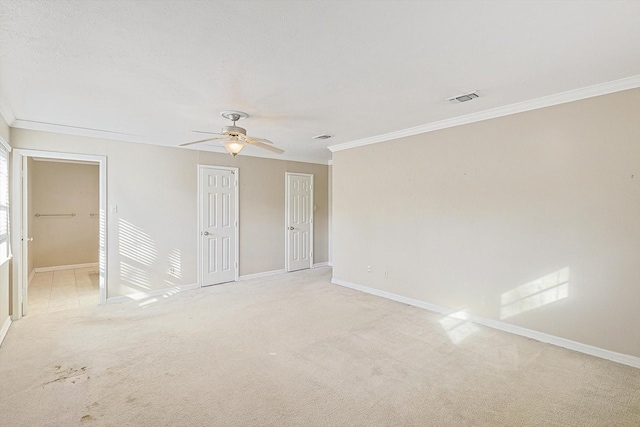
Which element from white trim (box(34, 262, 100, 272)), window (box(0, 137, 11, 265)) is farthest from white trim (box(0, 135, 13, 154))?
white trim (box(34, 262, 100, 272))

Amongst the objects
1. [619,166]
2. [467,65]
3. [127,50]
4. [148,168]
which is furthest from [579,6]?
[148,168]

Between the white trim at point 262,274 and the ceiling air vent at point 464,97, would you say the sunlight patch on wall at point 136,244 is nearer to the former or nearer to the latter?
the white trim at point 262,274

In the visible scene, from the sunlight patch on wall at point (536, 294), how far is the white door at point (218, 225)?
4.38 m

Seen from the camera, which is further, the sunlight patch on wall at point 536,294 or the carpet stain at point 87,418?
the sunlight patch on wall at point 536,294

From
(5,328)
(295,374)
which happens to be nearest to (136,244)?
(5,328)

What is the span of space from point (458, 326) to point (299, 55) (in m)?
3.36

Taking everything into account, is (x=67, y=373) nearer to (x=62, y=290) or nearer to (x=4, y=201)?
(x=4, y=201)

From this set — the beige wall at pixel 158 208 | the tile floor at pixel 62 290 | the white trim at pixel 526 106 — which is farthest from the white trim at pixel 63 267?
the white trim at pixel 526 106

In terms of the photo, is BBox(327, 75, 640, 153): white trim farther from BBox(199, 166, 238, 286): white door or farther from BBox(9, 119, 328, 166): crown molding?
BBox(9, 119, 328, 166): crown molding

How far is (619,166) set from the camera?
2.84m

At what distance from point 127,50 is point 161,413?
2491mm

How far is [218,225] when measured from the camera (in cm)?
571

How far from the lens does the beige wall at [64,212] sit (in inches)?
269

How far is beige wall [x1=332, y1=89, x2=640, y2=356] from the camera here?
285 centimetres
